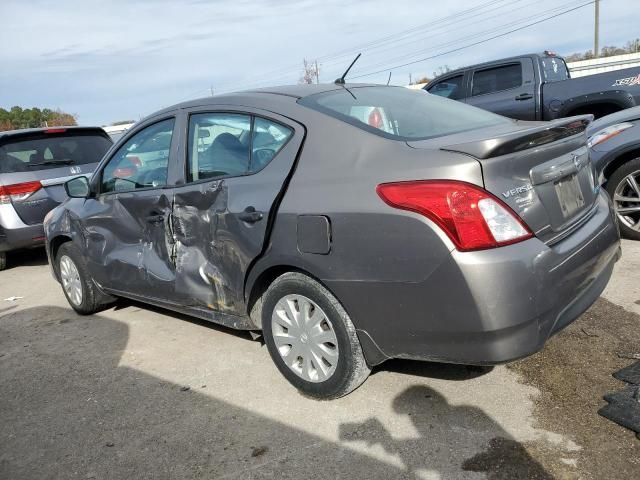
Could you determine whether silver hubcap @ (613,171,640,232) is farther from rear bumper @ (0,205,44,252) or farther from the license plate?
rear bumper @ (0,205,44,252)

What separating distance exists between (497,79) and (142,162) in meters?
6.47

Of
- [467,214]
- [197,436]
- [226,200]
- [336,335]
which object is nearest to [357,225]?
[467,214]

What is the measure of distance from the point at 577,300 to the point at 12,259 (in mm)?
7750

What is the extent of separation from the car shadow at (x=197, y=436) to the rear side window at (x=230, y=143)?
1.27 metres

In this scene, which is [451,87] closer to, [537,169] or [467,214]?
[537,169]

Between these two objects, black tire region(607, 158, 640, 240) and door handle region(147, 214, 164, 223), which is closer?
→ door handle region(147, 214, 164, 223)

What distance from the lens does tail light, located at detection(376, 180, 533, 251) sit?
228 cm

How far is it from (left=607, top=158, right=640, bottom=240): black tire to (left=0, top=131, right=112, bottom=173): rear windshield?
598 centimetres

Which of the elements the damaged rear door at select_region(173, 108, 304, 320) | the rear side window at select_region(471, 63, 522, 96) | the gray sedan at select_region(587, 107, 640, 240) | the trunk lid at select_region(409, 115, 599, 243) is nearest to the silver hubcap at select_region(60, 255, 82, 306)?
the damaged rear door at select_region(173, 108, 304, 320)

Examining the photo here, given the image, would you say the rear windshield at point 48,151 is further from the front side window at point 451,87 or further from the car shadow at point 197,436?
the front side window at point 451,87

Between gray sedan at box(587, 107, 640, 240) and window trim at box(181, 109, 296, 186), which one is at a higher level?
window trim at box(181, 109, 296, 186)

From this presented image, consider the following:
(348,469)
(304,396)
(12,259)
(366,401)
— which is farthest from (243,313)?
(12,259)

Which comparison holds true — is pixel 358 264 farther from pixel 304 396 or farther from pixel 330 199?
pixel 304 396

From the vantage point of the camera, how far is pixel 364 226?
8.15ft
